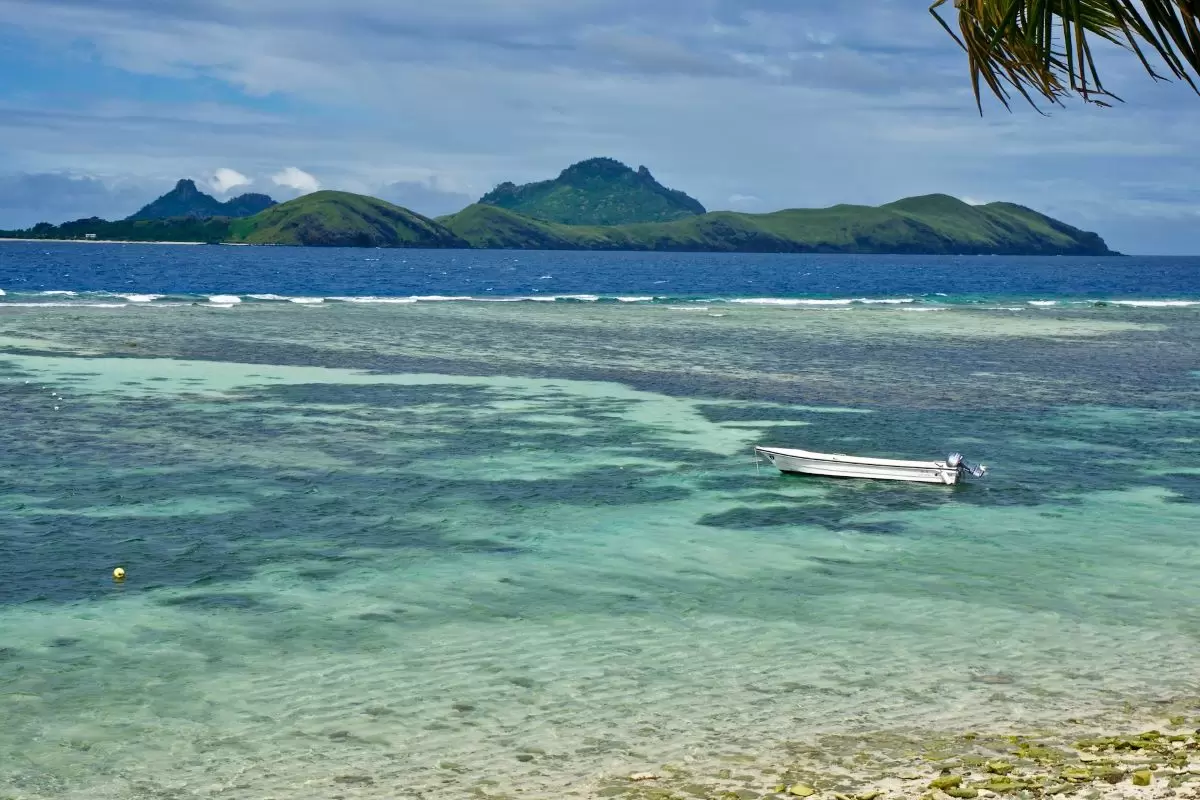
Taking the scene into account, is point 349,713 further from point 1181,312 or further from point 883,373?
point 1181,312

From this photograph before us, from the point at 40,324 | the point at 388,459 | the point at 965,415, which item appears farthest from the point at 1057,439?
the point at 40,324

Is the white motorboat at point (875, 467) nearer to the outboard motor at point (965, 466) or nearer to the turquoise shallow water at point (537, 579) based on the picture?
the outboard motor at point (965, 466)

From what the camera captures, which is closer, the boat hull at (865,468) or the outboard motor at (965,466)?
the outboard motor at (965,466)

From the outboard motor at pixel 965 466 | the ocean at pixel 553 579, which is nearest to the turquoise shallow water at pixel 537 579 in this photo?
the ocean at pixel 553 579

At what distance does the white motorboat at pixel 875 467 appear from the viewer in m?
25.7

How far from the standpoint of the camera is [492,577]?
61.2ft

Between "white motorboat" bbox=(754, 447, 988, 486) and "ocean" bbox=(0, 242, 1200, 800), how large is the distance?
34cm

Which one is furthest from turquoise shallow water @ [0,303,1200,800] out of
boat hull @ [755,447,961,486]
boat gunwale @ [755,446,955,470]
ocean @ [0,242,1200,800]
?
boat gunwale @ [755,446,955,470]

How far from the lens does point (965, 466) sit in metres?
25.9

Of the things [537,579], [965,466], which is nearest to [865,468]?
[965,466]

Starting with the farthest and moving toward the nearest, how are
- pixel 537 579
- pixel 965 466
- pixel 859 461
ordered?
pixel 859 461 → pixel 965 466 → pixel 537 579

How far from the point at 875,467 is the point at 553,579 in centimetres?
1010

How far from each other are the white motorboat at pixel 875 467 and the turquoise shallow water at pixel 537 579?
37 centimetres

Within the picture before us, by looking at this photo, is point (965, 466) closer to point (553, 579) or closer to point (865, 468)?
point (865, 468)
